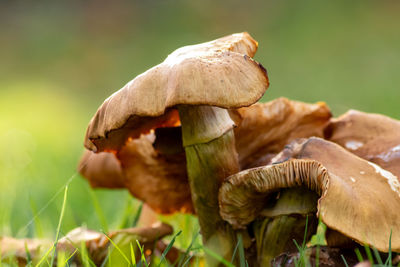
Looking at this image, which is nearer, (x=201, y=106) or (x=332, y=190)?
(x=332, y=190)

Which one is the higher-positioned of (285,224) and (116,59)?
(285,224)

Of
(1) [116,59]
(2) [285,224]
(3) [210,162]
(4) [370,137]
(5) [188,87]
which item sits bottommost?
(1) [116,59]

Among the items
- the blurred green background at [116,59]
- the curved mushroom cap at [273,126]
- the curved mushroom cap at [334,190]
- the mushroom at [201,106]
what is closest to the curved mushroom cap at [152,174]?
the mushroom at [201,106]

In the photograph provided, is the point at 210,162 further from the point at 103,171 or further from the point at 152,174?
the point at 103,171

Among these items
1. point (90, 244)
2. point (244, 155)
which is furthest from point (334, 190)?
point (90, 244)

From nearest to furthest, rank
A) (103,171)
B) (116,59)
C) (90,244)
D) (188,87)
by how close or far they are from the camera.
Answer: (188,87)
(90,244)
(103,171)
(116,59)

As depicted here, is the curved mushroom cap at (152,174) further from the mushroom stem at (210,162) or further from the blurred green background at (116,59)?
the blurred green background at (116,59)
